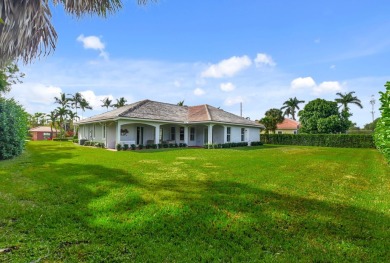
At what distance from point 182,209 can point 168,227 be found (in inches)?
37.1

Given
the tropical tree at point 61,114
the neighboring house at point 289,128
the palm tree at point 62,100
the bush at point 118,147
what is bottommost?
the bush at point 118,147

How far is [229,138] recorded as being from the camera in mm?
28188

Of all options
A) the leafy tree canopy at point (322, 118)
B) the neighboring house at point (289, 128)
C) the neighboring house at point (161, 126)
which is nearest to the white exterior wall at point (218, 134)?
the neighboring house at point (161, 126)

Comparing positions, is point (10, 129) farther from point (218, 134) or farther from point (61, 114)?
point (61, 114)

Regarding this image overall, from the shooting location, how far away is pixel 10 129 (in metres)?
14.1

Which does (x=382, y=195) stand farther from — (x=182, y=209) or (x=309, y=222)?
(x=182, y=209)

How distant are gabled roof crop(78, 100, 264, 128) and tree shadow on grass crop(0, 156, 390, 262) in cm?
1594

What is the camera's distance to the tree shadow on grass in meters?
3.56

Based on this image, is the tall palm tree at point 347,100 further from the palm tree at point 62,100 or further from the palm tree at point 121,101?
the palm tree at point 62,100

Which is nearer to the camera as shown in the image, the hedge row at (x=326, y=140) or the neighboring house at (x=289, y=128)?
the hedge row at (x=326, y=140)

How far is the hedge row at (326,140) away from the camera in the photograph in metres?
31.2

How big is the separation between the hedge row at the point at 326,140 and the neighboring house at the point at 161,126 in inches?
341

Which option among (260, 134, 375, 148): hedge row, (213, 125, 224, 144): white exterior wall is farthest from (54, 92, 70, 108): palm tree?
(260, 134, 375, 148): hedge row

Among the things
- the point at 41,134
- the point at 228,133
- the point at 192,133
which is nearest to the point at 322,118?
the point at 228,133
